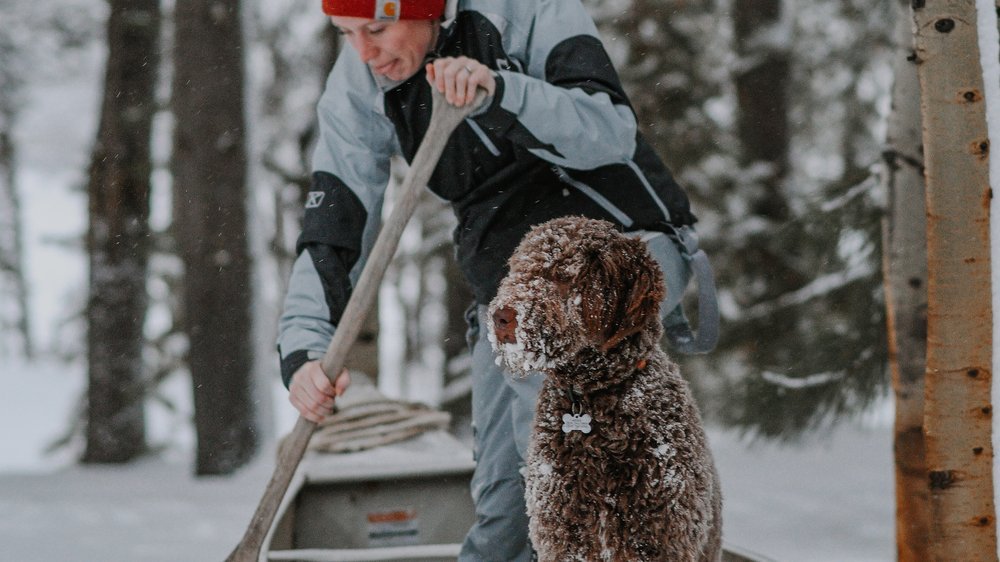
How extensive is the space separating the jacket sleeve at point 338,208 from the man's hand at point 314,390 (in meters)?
0.07

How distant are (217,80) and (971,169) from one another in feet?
17.1

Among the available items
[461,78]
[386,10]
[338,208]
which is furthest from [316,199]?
[461,78]

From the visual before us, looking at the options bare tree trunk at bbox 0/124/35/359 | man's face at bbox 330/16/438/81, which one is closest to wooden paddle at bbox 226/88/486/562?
man's face at bbox 330/16/438/81

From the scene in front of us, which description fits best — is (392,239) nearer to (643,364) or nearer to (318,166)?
(318,166)

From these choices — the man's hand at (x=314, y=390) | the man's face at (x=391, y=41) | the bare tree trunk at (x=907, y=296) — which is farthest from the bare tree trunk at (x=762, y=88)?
the man's hand at (x=314, y=390)

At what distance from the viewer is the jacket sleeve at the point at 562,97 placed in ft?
6.10

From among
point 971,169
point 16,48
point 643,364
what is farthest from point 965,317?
point 16,48

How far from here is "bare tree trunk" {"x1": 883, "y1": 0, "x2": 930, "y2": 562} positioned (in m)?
3.02

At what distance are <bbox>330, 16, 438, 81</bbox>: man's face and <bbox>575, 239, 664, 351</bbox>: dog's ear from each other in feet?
2.24

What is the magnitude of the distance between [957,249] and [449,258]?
5.97 m

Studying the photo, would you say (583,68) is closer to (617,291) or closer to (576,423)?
(617,291)

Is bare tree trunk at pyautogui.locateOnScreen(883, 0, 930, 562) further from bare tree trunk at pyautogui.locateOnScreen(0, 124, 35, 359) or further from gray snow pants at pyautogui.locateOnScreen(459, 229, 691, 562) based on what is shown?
bare tree trunk at pyautogui.locateOnScreen(0, 124, 35, 359)

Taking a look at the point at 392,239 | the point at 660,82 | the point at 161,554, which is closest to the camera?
the point at 392,239

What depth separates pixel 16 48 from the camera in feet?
34.0
